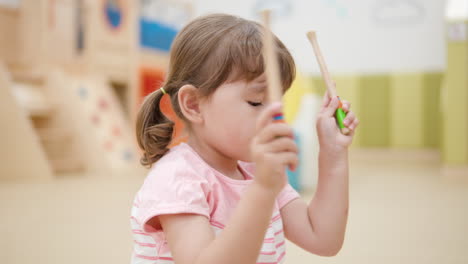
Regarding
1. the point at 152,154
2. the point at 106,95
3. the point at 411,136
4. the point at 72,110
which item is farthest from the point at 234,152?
the point at 411,136

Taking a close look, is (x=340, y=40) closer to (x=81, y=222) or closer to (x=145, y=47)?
(x=145, y=47)

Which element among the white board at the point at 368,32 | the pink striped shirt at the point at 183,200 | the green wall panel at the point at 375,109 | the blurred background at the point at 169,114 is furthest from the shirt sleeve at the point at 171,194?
the green wall panel at the point at 375,109

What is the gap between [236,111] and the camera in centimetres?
59

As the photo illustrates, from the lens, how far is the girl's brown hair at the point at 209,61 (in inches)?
23.2

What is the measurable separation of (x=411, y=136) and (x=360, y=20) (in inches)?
46.1

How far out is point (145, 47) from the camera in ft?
13.5

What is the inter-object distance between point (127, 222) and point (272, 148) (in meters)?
1.20

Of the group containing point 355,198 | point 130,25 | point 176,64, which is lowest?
point 355,198

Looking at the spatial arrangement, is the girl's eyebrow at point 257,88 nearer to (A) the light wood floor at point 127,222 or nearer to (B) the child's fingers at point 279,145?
(B) the child's fingers at point 279,145

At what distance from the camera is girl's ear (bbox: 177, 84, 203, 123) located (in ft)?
2.05

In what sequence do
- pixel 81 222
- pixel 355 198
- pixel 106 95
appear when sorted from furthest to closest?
pixel 106 95 → pixel 355 198 → pixel 81 222

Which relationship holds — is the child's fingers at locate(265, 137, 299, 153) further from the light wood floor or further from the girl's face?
the light wood floor

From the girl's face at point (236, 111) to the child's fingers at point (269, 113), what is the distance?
12 cm

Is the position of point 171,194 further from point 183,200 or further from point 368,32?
point 368,32
